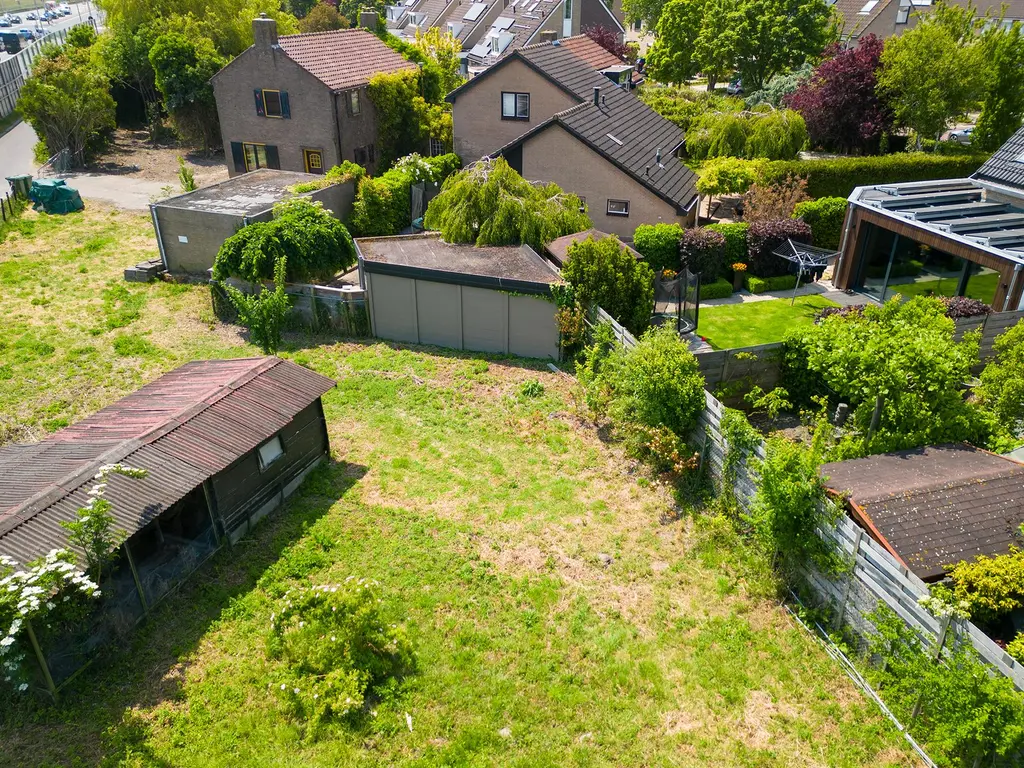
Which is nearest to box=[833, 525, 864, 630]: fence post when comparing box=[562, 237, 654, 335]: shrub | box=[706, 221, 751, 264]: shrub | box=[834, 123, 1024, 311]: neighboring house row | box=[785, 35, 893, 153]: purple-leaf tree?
box=[562, 237, 654, 335]: shrub

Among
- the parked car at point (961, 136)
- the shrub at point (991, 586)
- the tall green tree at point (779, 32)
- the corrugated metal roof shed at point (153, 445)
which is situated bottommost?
the shrub at point (991, 586)

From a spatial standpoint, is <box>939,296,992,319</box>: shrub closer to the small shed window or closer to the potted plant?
the potted plant

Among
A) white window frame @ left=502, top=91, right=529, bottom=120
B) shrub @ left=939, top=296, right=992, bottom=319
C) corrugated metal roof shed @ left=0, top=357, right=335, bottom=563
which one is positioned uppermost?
white window frame @ left=502, top=91, right=529, bottom=120

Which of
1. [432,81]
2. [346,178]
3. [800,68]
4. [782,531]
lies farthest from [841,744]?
[800,68]

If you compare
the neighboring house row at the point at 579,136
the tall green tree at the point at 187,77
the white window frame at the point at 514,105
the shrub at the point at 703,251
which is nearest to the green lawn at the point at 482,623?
the shrub at the point at 703,251

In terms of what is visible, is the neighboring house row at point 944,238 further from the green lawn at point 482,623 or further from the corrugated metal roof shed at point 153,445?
the corrugated metal roof shed at point 153,445

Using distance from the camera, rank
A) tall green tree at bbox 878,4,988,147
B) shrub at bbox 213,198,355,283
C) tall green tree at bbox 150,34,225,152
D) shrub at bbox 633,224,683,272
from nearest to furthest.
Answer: shrub at bbox 213,198,355,283 < shrub at bbox 633,224,683,272 < tall green tree at bbox 878,4,988,147 < tall green tree at bbox 150,34,225,152
